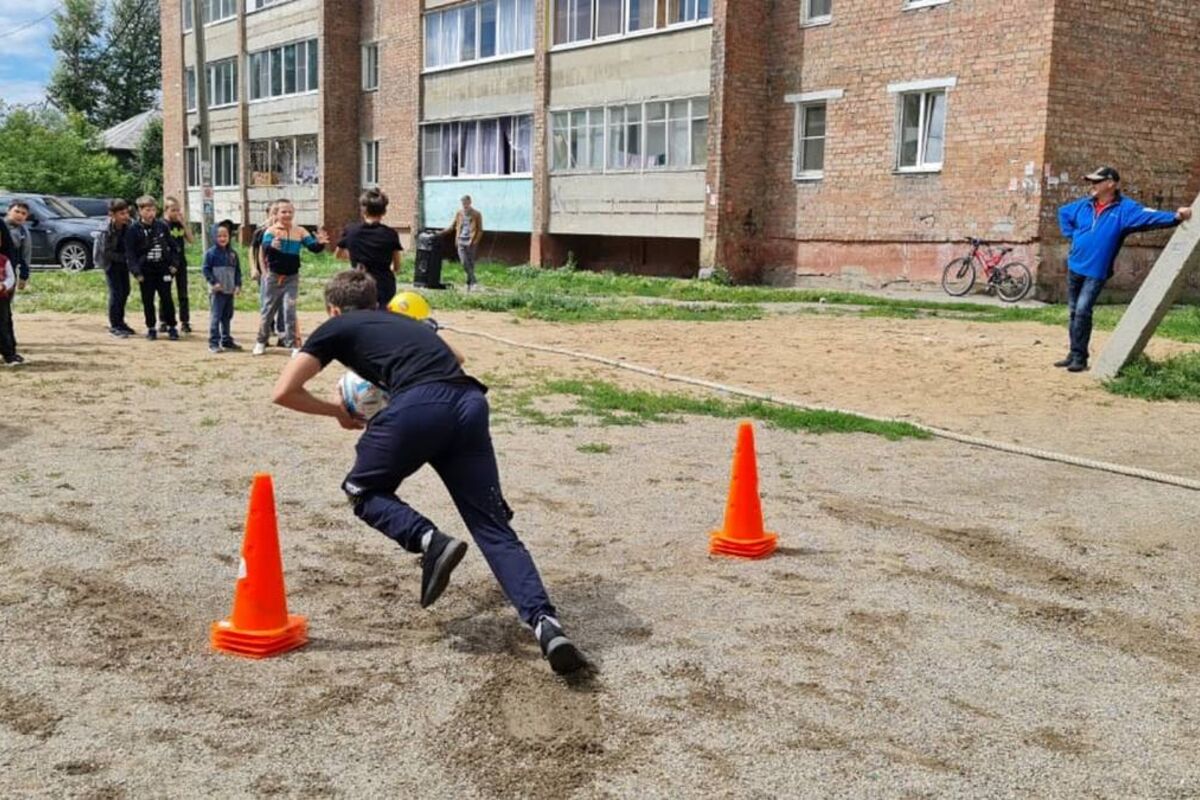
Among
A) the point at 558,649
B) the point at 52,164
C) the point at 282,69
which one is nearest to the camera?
the point at 558,649

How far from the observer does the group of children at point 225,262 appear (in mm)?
11070

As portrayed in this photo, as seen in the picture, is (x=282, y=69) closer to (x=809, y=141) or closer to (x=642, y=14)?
(x=642, y=14)

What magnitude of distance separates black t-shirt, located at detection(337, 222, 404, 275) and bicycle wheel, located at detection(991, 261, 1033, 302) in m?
13.1

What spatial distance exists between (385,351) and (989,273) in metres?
18.3

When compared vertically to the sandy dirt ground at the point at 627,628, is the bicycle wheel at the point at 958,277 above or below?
above

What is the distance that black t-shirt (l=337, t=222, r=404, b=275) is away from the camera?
1094 centimetres

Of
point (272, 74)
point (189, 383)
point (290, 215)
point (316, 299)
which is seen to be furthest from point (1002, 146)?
point (272, 74)

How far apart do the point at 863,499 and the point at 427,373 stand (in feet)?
11.1

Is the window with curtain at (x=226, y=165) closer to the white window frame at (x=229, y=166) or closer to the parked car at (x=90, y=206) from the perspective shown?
the white window frame at (x=229, y=166)

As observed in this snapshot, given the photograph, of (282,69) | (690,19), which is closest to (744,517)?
(690,19)

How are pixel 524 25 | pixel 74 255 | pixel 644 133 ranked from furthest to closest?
pixel 524 25
pixel 644 133
pixel 74 255

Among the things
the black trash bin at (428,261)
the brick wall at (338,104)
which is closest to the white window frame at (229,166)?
the brick wall at (338,104)

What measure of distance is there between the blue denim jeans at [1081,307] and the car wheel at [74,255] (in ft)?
68.9

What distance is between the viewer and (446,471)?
4.43 meters
